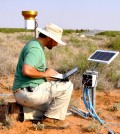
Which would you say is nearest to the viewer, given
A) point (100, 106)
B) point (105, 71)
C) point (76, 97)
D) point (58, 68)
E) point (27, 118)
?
point (27, 118)

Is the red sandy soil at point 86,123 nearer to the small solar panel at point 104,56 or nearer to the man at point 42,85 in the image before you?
the man at point 42,85

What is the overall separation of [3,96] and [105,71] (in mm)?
3542

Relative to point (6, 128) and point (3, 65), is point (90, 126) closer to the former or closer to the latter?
point (6, 128)

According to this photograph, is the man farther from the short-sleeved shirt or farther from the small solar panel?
the small solar panel

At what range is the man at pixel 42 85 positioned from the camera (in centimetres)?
533

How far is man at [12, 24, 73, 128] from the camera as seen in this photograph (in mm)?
5328

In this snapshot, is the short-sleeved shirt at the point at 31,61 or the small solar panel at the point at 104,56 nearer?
the short-sleeved shirt at the point at 31,61

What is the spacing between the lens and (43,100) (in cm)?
557

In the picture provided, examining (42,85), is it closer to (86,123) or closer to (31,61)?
(31,61)

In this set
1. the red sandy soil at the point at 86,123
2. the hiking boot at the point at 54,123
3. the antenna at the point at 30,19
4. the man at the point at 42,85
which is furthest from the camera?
the antenna at the point at 30,19

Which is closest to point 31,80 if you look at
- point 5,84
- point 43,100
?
point 43,100

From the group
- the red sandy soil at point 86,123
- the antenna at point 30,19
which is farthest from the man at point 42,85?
the antenna at point 30,19

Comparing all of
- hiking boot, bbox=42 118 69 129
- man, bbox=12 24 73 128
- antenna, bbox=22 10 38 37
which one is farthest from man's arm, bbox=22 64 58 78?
antenna, bbox=22 10 38 37

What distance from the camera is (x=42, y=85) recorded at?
555 cm
